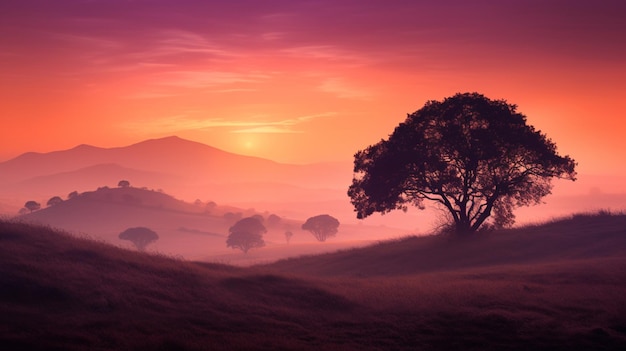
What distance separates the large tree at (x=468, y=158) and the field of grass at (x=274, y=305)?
15195mm

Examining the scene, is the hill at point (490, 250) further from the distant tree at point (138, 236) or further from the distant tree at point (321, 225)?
the distant tree at point (321, 225)

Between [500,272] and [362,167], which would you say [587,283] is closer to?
[500,272]

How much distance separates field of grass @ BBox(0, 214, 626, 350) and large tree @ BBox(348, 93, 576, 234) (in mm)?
15195

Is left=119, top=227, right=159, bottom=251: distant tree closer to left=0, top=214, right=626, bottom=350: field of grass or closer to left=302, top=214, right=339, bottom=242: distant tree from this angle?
left=302, top=214, right=339, bottom=242: distant tree

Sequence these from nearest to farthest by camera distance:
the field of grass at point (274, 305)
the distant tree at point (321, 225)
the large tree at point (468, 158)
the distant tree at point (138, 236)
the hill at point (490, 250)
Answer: the field of grass at point (274, 305) → the hill at point (490, 250) → the large tree at point (468, 158) → the distant tree at point (138, 236) → the distant tree at point (321, 225)

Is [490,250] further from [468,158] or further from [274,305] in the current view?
[274,305]

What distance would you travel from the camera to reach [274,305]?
27484 mm

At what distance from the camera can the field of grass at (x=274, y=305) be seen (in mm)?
21750

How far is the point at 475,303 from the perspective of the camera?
1099 inches

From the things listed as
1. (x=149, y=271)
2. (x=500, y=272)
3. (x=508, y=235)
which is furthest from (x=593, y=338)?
(x=508, y=235)

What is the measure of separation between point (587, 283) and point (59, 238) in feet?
95.6

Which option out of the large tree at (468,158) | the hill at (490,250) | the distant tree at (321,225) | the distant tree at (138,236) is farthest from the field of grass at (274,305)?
the distant tree at (321,225)

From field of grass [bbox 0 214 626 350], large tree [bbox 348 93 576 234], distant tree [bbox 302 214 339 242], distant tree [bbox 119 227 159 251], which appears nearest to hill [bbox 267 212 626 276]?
large tree [bbox 348 93 576 234]

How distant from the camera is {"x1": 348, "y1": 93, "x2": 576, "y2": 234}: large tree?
51812mm
